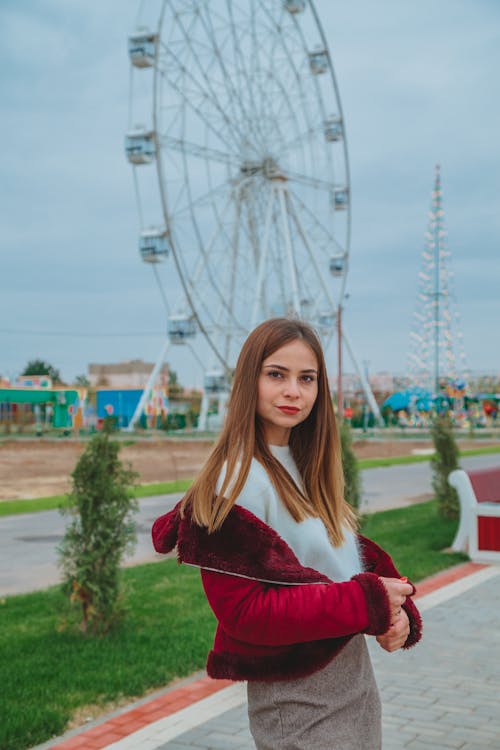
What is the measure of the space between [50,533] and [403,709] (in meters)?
7.99

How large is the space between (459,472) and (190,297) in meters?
18.6

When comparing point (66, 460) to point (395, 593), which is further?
point (66, 460)

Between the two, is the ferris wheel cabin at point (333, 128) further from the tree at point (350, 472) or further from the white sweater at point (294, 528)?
the white sweater at point (294, 528)

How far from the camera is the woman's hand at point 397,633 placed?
5.45ft

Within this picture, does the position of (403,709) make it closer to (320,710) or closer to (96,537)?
(96,537)

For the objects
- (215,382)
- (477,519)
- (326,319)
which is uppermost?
(326,319)

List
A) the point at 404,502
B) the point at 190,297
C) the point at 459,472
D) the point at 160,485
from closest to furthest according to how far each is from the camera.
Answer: the point at 459,472, the point at 404,502, the point at 160,485, the point at 190,297

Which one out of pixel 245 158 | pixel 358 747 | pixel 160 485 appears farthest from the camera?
pixel 245 158

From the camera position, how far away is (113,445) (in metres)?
5.67

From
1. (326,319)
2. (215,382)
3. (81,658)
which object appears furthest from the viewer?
(215,382)

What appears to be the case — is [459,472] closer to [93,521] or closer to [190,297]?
[93,521]

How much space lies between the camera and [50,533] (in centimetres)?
1146

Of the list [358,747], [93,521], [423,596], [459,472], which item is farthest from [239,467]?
[459,472]

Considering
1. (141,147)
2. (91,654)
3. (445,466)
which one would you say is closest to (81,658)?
(91,654)
